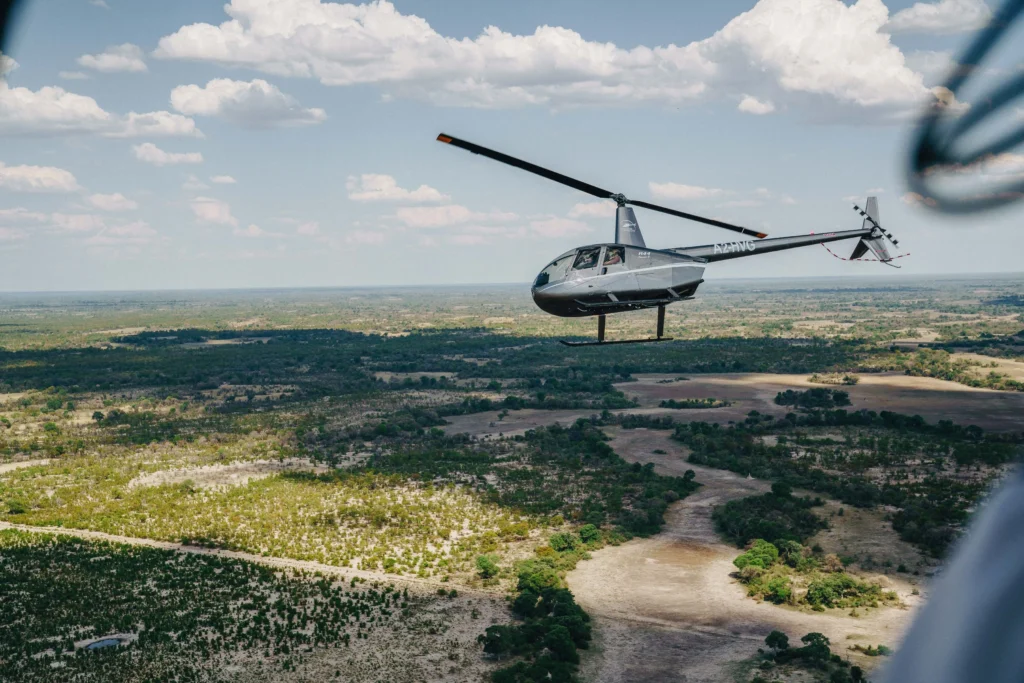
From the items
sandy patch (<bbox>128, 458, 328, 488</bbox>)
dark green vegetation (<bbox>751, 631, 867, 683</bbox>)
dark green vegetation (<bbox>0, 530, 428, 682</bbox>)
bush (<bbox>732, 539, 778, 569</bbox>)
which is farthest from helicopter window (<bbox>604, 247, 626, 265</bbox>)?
sandy patch (<bbox>128, 458, 328, 488</bbox>)

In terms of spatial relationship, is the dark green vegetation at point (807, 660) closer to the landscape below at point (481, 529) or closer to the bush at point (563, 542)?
the landscape below at point (481, 529)

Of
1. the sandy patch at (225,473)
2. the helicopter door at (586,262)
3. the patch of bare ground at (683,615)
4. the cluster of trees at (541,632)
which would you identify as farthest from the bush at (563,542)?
the sandy patch at (225,473)

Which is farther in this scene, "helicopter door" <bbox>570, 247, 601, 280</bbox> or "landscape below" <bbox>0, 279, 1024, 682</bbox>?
"landscape below" <bbox>0, 279, 1024, 682</bbox>

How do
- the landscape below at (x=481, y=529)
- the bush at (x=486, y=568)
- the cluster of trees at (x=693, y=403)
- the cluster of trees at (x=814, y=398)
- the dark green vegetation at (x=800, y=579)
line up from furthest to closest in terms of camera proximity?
the cluster of trees at (x=693, y=403)
the cluster of trees at (x=814, y=398)
the bush at (x=486, y=568)
the dark green vegetation at (x=800, y=579)
the landscape below at (x=481, y=529)

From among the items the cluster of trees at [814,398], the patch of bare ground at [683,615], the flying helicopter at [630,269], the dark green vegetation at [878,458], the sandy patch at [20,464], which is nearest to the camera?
the flying helicopter at [630,269]

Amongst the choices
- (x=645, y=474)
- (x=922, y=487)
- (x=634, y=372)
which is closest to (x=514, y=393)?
(x=634, y=372)

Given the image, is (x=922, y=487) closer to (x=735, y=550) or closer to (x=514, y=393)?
(x=735, y=550)

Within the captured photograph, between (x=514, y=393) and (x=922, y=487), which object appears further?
(x=514, y=393)

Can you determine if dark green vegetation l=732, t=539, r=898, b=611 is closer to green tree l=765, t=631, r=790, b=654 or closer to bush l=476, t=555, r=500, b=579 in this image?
green tree l=765, t=631, r=790, b=654
